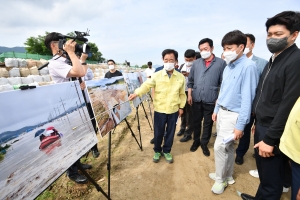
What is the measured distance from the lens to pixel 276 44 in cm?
143

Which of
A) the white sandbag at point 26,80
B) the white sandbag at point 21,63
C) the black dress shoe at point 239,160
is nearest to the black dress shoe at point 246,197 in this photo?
the black dress shoe at point 239,160

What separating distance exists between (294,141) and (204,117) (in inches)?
76.0

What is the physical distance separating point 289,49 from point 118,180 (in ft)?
9.20

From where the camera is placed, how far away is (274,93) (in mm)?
1428

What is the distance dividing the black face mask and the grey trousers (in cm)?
86

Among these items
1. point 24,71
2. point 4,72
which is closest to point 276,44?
point 4,72

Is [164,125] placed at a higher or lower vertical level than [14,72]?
lower

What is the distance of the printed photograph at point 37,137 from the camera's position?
1067mm

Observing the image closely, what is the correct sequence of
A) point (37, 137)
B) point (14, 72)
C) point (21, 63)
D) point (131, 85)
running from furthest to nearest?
1. point (21, 63)
2. point (14, 72)
3. point (131, 85)
4. point (37, 137)

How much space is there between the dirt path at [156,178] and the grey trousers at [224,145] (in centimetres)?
35

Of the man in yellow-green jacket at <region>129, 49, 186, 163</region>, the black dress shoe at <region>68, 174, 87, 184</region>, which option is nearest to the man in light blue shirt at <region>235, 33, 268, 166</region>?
the man in yellow-green jacket at <region>129, 49, 186, 163</region>

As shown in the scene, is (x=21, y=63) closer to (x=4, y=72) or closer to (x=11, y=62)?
(x=11, y=62)

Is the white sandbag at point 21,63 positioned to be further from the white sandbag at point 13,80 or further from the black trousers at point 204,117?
the black trousers at point 204,117

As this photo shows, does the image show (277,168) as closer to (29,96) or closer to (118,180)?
(118,180)
